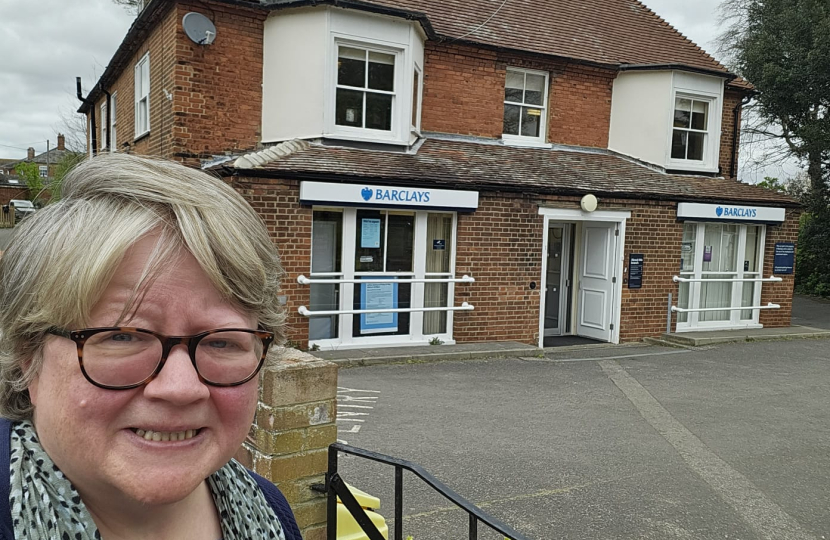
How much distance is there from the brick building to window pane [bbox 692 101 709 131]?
0.03 m

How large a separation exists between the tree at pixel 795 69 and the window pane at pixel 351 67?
13.3 meters

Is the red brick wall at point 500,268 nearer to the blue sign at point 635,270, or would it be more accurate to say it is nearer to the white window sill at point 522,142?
the white window sill at point 522,142

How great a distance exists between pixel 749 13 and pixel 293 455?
2234 centimetres

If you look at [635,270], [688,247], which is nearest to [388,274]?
[635,270]

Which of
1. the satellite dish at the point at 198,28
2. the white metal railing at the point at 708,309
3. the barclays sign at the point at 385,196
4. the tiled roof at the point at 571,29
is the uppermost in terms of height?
the tiled roof at the point at 571,29

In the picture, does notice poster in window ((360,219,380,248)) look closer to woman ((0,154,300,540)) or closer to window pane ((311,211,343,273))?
window pane ((311,211,343,273))

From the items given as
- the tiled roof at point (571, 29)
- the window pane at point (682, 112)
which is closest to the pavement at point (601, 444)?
the window pane at point (682, 112)

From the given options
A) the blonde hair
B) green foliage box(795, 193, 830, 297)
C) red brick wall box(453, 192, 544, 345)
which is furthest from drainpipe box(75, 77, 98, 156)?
green foliage box(795, 193, 830, 297)

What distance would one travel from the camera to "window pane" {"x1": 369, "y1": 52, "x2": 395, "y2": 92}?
1009 centimetres

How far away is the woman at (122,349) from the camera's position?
1.04 metres

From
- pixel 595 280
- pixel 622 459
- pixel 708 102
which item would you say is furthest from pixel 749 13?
pixel 622 459

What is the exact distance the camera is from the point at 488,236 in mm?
10312

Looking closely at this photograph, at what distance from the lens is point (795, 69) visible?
1733 cm

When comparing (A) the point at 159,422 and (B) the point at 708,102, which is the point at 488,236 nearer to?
(B) the point at 708,102
